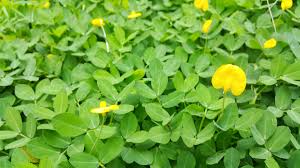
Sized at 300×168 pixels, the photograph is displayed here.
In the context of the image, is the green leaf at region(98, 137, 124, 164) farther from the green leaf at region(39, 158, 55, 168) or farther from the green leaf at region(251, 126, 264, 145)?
the green leaf at region(251, 126, 264, 145)

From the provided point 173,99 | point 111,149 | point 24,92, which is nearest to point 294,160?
point 173,99

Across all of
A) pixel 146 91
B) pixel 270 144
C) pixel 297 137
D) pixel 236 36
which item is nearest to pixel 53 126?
pixel 146 91

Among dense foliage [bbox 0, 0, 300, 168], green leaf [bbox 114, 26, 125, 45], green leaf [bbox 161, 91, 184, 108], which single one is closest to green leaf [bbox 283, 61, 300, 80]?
dense foliage [bbox 0, 0, 300, 168]

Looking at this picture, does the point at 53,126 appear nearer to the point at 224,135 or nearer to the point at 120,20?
the point at 224,135

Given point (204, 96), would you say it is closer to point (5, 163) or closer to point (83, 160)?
point (83, 160)

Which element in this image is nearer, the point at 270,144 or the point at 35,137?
the point at 270,144

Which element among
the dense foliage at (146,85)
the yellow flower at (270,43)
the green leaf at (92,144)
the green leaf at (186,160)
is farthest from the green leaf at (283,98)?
the green leaf at (92,144)
